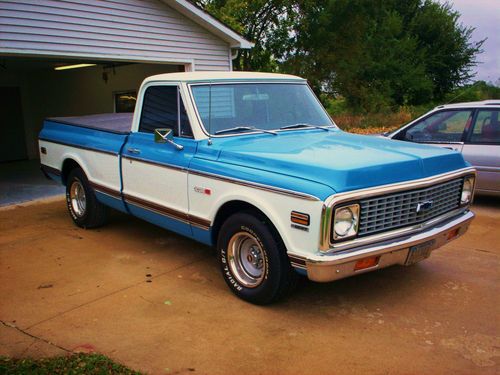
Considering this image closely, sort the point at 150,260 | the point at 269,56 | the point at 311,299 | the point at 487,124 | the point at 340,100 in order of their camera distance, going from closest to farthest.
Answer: the point at 311,299 → the point at 150,260 → the point at 487,124 → the point at 269,56 → the point at 340,100

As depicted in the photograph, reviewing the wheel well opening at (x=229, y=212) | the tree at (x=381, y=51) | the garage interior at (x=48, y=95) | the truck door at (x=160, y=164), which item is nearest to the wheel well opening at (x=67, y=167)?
the truck door at (x=160, y=164)

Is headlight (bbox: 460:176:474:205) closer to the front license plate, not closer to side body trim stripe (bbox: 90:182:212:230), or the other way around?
the front license plate

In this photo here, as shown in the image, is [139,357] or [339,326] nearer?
[139,357]

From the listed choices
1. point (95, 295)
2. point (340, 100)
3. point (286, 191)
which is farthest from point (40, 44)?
point (340, 100)

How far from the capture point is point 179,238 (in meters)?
6.01

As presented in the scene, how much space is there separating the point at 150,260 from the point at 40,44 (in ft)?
15.4

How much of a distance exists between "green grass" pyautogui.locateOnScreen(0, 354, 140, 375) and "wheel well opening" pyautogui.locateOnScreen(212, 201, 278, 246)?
4.90 feet

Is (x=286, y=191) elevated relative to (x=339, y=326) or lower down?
elevated

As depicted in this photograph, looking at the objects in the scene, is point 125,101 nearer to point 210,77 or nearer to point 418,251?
point 210,77

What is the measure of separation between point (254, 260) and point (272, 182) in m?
0.83

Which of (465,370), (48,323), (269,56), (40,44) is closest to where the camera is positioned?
(465,370)

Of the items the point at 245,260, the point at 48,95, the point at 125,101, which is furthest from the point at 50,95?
the point at 245,260

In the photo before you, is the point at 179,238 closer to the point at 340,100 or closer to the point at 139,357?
the point at 139,357

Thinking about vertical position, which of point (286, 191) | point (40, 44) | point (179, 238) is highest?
point (40, 44)
